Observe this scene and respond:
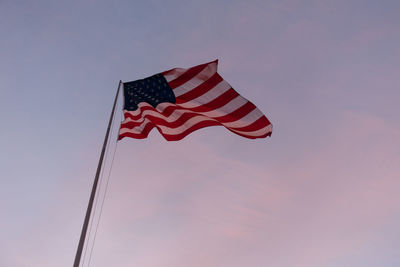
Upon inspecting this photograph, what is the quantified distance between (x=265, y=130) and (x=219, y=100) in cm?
232

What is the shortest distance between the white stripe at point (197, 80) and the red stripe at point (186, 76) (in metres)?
0.12

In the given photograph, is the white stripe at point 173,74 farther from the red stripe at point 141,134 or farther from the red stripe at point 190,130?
the red stripe at point 190,130

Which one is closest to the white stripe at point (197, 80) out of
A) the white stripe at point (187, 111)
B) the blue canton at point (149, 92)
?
the blue canton at point (149, 92)

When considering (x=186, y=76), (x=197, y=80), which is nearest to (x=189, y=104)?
(x=197, y=80)

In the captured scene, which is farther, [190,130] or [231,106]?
[190,130]

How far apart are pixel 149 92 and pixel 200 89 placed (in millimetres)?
2183

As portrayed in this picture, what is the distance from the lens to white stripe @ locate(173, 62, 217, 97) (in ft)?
46.0

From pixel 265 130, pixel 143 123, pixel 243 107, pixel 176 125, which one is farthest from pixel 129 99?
pixel 265 130

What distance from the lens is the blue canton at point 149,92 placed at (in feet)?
46.1

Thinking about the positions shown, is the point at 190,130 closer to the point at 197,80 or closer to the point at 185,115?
the point at 185,115

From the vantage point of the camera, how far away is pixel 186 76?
1421 centimetres

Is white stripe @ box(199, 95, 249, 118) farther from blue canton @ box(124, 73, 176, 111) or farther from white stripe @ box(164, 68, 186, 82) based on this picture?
white stripe @ box(164, 68, 186, 82)

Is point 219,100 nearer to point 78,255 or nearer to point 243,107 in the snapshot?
point 243,107

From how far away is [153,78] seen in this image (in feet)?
46.4
